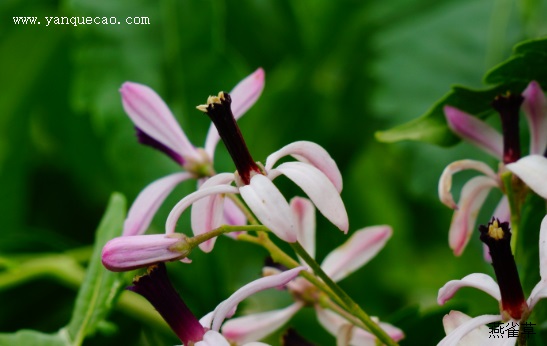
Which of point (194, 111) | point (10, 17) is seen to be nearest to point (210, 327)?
point (194, 111)

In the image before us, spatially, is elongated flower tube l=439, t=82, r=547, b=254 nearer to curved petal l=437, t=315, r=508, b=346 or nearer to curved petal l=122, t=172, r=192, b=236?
curved petal l=437, t=315, r=508, b=346

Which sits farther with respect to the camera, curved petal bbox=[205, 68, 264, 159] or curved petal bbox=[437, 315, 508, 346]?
curved petal bbox=[205, 68, 264, 159]

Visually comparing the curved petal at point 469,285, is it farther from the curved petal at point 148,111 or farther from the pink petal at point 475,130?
the curved petal at point 148,111

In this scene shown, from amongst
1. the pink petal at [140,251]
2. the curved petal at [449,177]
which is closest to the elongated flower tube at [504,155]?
the curved petal at [449,177]

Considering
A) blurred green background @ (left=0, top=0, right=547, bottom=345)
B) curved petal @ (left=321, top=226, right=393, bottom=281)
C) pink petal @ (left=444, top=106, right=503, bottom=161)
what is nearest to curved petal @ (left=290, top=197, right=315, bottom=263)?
curved petal @ (left=321, top=226, right=393, bottom=281)

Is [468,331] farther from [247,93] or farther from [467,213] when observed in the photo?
[247,93]

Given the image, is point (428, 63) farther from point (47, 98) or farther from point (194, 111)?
point (47, 98)
